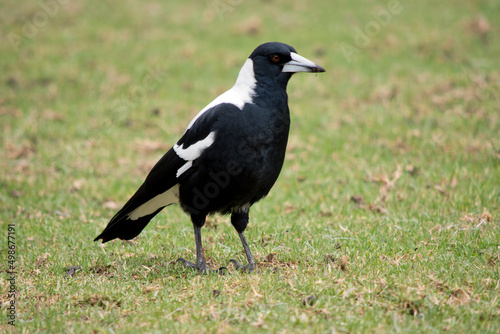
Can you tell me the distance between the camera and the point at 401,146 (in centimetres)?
541

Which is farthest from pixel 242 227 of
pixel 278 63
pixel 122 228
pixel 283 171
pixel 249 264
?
pixel 283 171

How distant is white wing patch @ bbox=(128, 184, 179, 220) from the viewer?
3.31 m

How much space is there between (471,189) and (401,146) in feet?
4.14

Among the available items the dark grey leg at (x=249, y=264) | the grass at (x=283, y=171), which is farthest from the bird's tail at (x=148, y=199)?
the dark grey leg at (x=249, y=264)

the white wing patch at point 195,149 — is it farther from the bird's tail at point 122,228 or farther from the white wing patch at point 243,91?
the bird's tail at point 122,228

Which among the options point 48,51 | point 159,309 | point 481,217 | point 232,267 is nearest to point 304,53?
point 48,51

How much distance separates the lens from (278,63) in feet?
9.92

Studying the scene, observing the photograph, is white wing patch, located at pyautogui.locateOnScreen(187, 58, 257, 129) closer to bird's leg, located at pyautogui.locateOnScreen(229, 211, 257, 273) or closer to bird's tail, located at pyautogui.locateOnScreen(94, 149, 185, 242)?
bird's tail, located at pyautogui.locateOnScreen(94, 149, 185, 242)

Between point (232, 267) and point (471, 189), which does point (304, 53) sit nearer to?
point (471, 189)

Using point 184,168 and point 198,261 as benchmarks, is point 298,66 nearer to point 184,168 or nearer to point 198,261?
point 184,168

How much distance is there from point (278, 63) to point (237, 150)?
60cm

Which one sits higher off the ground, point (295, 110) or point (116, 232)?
point (295, 110)

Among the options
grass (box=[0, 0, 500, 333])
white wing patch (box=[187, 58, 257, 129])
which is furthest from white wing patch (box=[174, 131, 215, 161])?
grass (box=[0, 0, 500, 333])

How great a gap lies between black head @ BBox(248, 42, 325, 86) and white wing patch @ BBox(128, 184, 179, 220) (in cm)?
92
